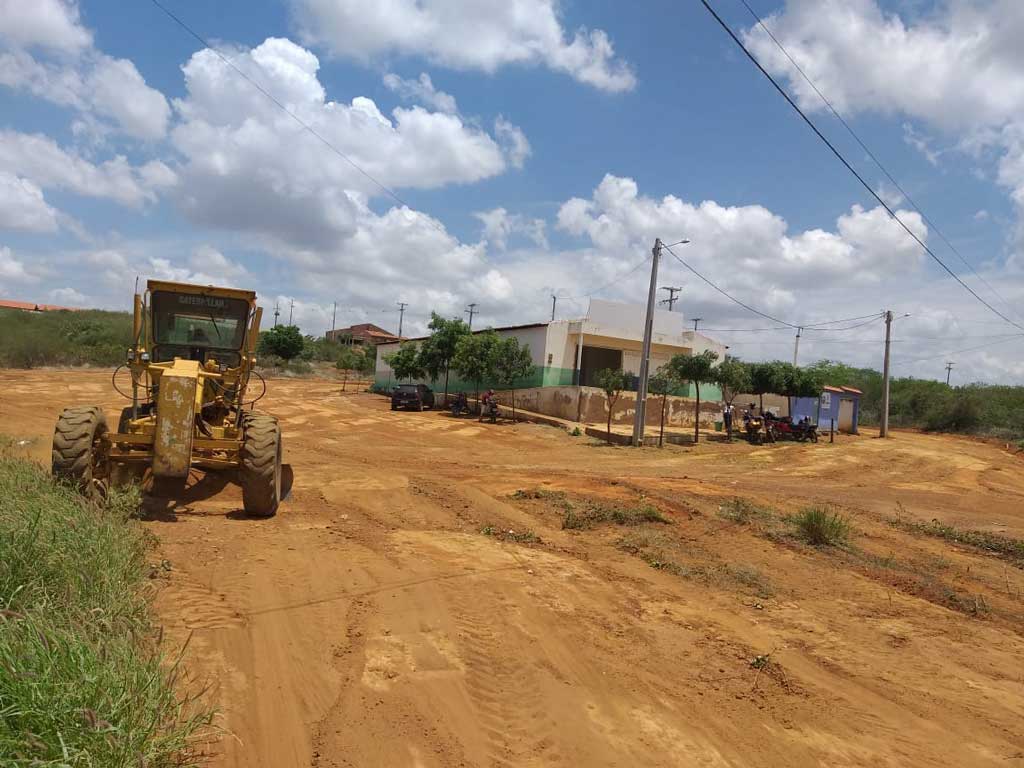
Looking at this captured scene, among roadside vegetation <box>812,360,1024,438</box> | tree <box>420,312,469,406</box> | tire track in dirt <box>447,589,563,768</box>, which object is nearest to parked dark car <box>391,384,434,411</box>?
tree <box>420,312,469,406</box>

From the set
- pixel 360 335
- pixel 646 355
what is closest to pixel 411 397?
pixel 646 355

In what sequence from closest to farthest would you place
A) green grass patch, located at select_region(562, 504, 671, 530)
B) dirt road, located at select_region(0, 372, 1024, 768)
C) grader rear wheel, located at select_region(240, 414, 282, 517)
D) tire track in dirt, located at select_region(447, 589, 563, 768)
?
tire track in dirt, located at select_region(447, 589, 563, 768)
dirt road, located at select_region(0, 372, 1024, 768)
grader rear wheel, located at select_region(240, 414, 282, 517)
green grass patch, located at select_region(562, 504, 671, 530)

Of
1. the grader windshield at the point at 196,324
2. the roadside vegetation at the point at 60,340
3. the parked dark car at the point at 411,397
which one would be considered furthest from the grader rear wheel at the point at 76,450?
the roadside vegetation at the point at 60,340

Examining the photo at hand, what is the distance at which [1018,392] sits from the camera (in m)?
52.9

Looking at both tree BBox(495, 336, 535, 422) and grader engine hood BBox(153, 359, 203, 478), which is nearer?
grader engine hood BBox(153, 359, 203, 478)

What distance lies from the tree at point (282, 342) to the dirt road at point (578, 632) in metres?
50.0

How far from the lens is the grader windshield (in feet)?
30.8

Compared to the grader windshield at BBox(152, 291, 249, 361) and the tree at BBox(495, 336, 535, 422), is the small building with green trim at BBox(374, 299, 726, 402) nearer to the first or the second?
the tree at BBox(495, 336, 535, 422)

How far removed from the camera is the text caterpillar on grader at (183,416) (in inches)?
296

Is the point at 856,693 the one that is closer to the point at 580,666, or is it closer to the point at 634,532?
the point at 580,666

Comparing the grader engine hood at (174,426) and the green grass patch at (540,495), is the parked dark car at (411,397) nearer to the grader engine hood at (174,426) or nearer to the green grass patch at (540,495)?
the green grass patch at (540,495)

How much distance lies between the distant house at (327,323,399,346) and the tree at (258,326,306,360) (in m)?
28.0

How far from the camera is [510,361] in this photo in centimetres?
3269

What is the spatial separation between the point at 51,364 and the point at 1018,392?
67820 millimetres
